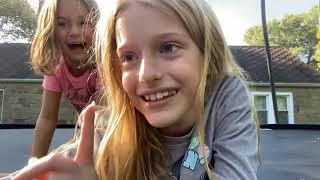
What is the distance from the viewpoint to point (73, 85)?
1.42 metres

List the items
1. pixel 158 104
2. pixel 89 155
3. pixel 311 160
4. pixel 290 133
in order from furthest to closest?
pixel 290 133 < pixel 311 160 < pixel 158 104 < pixel 89 155

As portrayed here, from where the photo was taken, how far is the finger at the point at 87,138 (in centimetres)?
65

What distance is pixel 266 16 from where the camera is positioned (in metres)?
2.81

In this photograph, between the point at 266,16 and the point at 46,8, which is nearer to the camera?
the point at 46,8

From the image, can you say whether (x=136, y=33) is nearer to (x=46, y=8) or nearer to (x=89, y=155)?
(x=89, y=155)

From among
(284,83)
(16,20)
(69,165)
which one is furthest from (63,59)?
(284,83)

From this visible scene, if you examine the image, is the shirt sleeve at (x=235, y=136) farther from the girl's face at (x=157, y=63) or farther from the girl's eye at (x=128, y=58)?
the girl's eye at (x=128, y=58)

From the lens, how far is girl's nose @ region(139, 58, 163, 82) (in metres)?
0.73

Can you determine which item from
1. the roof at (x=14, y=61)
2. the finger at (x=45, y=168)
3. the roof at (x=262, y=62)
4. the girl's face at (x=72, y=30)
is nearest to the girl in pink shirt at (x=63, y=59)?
the girl's face at (x=72, y=30)

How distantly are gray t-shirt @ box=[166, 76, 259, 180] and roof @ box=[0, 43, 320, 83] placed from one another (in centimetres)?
153

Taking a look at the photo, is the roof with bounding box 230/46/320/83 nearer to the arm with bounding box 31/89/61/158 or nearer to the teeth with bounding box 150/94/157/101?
the arm with bounding box 31/89/61/158

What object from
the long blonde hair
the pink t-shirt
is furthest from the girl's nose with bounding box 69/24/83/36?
the long blonde hair

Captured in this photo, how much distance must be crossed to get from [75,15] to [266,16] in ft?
5.49

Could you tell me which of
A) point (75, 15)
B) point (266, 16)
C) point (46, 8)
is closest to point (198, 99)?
point (75, 15)
